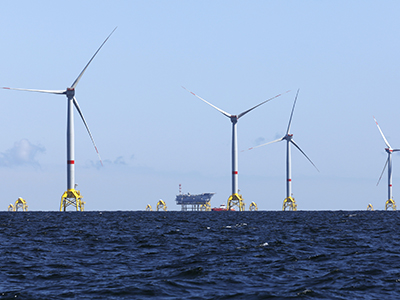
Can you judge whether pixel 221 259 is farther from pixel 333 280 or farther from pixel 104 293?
pixel 104 293

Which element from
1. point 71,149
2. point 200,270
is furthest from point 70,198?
point 200,270

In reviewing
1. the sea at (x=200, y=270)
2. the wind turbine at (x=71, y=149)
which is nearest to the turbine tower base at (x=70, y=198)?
the wind turbine at (x=71, y=149)

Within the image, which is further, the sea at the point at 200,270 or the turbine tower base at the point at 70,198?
the turbine tower base at the point at 70,198

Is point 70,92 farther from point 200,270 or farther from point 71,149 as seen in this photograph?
point 200,270

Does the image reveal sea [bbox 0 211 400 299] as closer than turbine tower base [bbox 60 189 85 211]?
Yes

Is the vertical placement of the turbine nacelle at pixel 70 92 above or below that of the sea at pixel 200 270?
above

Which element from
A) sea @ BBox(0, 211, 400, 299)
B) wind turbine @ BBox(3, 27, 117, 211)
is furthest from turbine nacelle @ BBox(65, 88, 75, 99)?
sea @ BBox(0, 211, 400, 299)

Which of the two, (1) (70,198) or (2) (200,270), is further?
(1) (70,198)

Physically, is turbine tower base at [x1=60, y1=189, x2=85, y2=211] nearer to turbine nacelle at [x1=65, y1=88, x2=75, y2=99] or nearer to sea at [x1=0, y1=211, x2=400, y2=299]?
turbine nacelle at [x1=65, y1=88, x2=75, y2=99]

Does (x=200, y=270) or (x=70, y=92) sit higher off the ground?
(x=70, y=92)

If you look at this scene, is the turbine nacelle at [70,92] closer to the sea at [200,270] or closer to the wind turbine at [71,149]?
the wind turbine at [71,149]

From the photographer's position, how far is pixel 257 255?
113ft

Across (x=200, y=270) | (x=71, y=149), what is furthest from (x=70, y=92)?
(x=200, y=270)

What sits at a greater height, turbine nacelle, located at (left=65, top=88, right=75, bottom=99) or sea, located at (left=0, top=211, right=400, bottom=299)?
turbine nacelle, located at (left=65, top=88, right=75, bottom=99)
